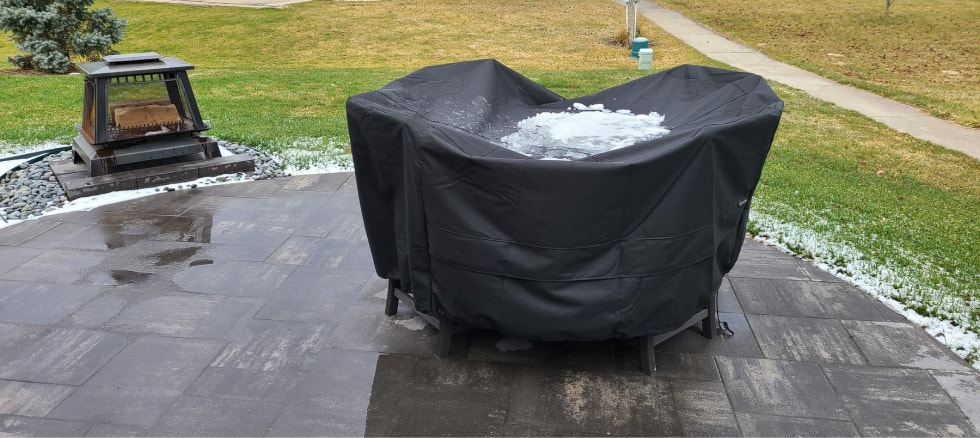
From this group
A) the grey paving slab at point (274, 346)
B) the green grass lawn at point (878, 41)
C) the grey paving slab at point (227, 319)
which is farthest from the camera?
the green grass lawn at point (878, 41)

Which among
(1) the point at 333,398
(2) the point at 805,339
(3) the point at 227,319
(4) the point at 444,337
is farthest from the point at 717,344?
(3) the point at 227,319

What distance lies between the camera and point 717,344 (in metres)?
3.62

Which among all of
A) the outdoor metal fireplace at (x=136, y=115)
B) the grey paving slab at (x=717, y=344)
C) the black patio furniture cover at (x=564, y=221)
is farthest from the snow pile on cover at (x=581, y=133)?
the outdoor metal fireplace at (x=136, y=115)

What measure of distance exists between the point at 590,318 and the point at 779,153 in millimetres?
5583

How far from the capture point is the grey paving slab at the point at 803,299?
13.1 feet

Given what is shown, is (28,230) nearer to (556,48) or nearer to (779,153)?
(779,153)

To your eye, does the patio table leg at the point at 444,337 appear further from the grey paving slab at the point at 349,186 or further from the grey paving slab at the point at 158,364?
the grey paving slab at the point at 349,186

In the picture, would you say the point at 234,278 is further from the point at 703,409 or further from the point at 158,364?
the point at 703,409

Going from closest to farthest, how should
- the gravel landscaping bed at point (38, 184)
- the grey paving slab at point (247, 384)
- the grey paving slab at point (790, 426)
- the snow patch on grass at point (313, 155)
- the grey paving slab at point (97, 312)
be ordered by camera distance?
the grey paving slab at point (790, 426)
the grey paving slab at point (247, 384)
the grey paving slab at point (97, 312)
the gravel landscaping bed at point (38, 184)
the snow patch on grass at point (313, 155)

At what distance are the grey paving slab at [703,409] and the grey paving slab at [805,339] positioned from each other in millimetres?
521

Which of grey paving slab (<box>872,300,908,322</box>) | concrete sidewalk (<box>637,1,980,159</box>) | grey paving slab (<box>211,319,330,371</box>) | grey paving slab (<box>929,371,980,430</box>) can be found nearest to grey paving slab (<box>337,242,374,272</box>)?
grey paving slab (<box>211,319,330,371</box>)

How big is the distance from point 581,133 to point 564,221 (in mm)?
1095

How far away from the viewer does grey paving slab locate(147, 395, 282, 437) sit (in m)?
2.92

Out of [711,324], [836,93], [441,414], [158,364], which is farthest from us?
[836,93]
